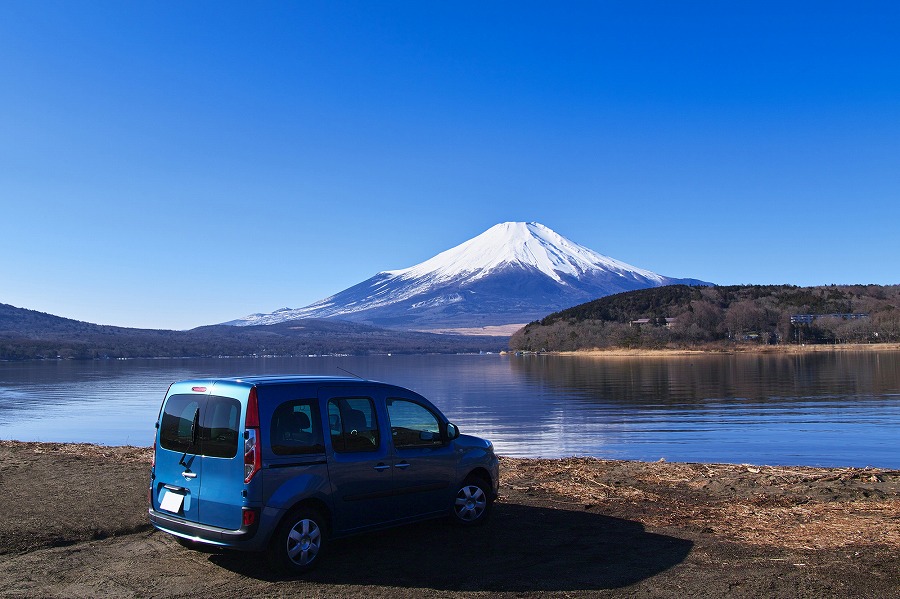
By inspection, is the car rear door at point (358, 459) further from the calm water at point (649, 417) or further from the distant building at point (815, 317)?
the distant building at point (815, 317)

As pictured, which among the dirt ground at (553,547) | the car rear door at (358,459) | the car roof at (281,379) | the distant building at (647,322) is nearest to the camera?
the dirt ground at (553,547)

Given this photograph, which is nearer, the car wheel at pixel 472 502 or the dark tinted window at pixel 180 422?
the dark tinted window at pixel 180 422

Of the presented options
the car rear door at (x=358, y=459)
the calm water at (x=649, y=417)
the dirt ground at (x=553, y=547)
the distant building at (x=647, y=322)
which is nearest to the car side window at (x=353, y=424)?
the car rear door at (x=358, y=459)

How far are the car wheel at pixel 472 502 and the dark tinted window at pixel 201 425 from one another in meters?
3.08

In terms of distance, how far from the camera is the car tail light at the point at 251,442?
7285 millimetres

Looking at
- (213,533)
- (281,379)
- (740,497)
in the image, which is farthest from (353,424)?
(740,497)

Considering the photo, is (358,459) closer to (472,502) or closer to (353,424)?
(353,424)

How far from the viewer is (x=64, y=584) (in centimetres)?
720

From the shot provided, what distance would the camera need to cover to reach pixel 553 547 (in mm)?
8484

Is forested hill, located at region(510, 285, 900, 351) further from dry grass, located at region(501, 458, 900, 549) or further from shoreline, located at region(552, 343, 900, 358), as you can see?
dry grass, located at region(501, 458, 900, 549)

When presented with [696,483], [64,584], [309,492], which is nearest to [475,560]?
[309,492]

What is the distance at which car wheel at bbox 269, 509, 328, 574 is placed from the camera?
736cm

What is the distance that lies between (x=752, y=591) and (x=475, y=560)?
2.70 m

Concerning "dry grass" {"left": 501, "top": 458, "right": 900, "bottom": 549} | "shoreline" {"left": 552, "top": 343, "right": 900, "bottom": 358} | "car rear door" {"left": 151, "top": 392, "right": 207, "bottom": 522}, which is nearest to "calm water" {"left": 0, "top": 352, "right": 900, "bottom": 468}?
"dry grass" {"left": 501, "top": 458, "right": 900, "bottom": 549}
